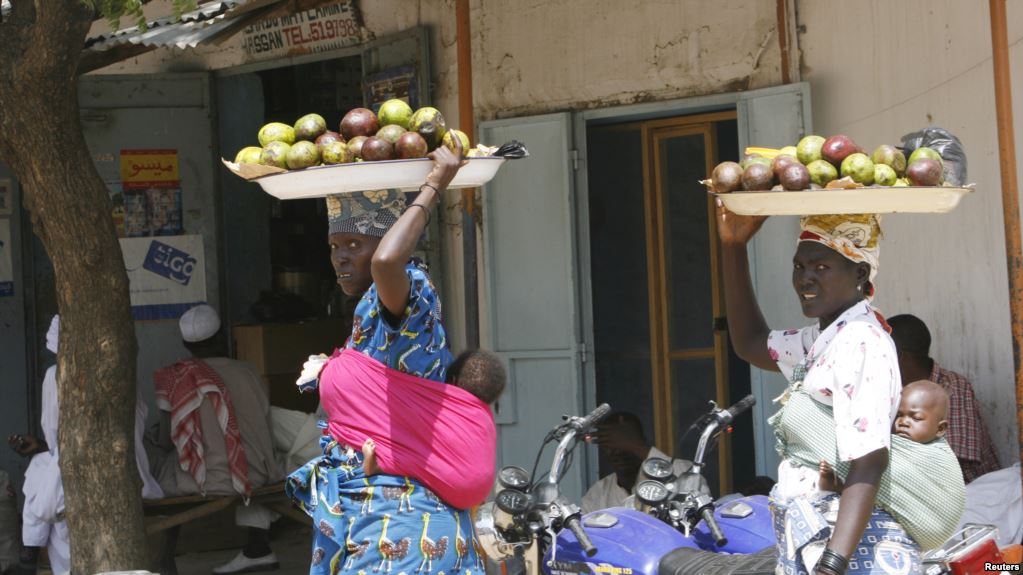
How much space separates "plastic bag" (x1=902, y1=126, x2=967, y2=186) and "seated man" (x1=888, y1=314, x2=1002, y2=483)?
1905mm

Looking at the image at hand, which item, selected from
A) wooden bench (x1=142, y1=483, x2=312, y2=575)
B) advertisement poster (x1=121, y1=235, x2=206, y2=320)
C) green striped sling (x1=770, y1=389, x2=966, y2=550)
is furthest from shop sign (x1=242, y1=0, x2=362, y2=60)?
green striped sling (x1=770, y1=389, x2=966, y2=550)

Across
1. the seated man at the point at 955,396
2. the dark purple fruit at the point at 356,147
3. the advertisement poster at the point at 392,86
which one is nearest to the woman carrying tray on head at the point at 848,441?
the dark purple fruit at the point at 356,147

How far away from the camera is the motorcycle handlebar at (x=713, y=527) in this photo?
157 inches

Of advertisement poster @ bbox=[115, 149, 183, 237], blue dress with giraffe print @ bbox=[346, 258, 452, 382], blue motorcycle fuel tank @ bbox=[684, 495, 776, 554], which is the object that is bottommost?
blue motorcycle fuel tank @ bbox=[684, 495, 776, 554]

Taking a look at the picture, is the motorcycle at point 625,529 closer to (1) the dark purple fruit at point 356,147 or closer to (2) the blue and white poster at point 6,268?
(1) the dark purple fruit at point 356,147

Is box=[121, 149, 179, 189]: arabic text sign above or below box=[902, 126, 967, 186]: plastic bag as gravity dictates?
above

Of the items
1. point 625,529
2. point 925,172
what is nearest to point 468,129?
point 625,529

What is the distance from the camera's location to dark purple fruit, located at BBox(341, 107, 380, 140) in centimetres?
316

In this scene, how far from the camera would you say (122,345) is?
515 cm

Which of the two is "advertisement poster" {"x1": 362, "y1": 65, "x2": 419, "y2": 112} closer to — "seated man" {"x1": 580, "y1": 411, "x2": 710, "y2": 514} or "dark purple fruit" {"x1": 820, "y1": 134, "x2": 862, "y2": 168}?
"seated man" {"x1": 580, "y1": 411, "x2": 710, "y2": 514}

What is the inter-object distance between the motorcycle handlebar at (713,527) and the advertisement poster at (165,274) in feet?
15.1

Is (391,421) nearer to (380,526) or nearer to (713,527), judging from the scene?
(380,526)

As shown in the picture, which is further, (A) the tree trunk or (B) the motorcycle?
(A) the tree trunk

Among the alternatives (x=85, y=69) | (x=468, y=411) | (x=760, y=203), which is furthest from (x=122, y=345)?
(x=760, y=203)
